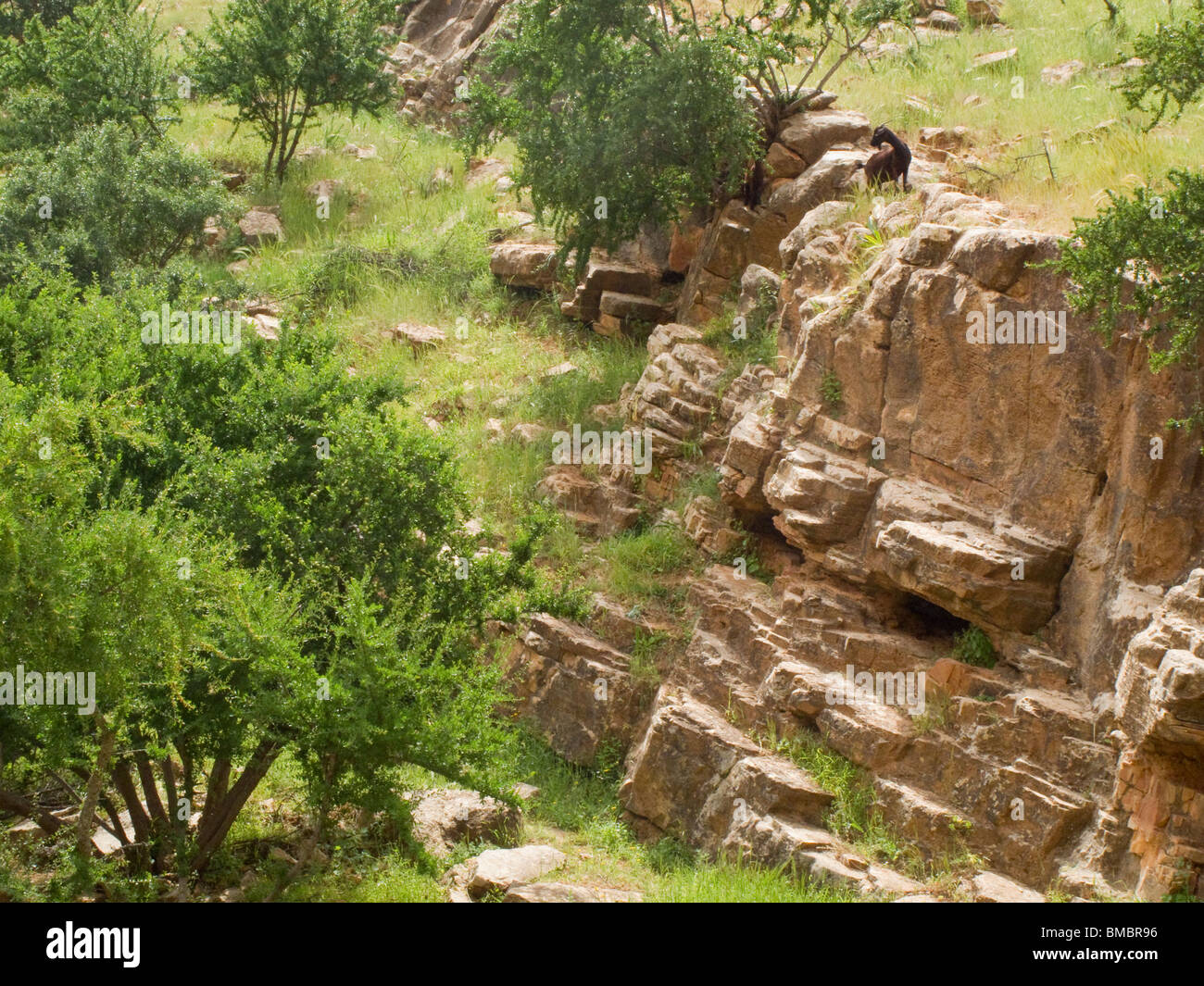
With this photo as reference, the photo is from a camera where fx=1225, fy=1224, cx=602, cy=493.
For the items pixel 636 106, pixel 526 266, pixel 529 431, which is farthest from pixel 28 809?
pixel 526 266

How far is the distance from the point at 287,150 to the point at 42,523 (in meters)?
26.0

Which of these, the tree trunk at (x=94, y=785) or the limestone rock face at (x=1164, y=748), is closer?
the tree trunk at (x=94, y=785)

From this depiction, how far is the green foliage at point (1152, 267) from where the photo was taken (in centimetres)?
1161

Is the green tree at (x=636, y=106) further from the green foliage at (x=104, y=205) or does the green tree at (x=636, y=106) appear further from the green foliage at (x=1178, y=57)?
the green foliage at (x=1178, y=57)

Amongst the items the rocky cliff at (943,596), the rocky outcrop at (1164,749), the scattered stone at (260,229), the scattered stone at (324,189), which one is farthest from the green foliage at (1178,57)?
the scattered stone at (324,189)

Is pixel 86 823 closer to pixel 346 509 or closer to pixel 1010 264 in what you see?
pixel 346 509

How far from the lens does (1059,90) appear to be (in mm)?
22062

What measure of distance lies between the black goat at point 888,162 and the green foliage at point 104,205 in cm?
1372

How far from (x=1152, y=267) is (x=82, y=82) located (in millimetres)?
24870

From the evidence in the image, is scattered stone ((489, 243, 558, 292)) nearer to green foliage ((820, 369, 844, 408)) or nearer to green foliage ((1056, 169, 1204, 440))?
green foliage ((820, 369, 844, 408))

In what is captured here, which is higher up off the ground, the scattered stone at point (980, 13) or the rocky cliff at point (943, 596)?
the scattered stone at point (980, 13)

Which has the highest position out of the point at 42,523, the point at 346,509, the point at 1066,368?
the point at 1066,368

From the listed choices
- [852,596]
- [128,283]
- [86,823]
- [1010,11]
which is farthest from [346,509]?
[1010,11]

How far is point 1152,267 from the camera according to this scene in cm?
1220
